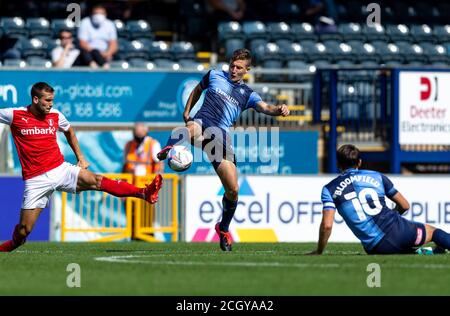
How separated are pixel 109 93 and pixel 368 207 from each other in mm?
9963

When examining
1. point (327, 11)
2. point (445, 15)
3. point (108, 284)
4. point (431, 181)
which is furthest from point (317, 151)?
point (108, 284)

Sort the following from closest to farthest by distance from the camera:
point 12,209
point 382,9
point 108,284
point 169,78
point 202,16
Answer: point 108,284 < point 12,209 < point 169,78 < point 202,16 < point 382,9

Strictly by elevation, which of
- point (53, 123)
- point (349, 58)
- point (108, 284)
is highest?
point (349, 58)

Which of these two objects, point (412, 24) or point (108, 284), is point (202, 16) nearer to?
point (412, 24)

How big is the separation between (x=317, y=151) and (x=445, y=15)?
393 inches

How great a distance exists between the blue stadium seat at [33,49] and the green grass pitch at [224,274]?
35.8ft

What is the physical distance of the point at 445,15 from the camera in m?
30.5

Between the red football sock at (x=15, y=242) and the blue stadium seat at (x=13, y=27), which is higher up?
the blue stadium seat at (x=13, y=27)

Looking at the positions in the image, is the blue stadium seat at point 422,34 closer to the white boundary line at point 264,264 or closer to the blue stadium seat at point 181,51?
the blue stadium seat at point 181,51

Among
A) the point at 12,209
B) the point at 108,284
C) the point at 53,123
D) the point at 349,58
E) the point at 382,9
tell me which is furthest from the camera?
the point at 382,9

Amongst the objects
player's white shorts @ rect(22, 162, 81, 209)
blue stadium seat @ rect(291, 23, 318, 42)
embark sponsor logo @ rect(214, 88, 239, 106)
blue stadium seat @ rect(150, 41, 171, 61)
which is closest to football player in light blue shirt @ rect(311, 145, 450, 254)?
embark sponsor logo @ rect(214, 88, 239, 106)

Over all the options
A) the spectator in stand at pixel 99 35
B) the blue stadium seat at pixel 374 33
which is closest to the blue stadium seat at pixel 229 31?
the blue stadium seat at pixel 374 33

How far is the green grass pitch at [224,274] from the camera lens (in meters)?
9.08

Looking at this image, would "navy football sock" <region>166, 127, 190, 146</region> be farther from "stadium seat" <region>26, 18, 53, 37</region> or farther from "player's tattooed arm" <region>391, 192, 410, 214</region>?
"stadium seat" <region>26, 18, 53, 37</region>
